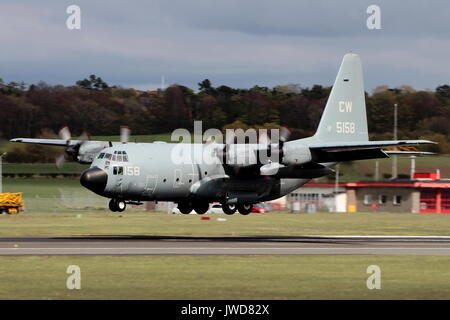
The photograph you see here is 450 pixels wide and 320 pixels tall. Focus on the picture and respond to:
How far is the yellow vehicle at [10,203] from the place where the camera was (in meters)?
71.4

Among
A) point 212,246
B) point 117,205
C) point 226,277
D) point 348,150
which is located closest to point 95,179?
point 117,205

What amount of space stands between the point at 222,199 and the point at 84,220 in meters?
21.6

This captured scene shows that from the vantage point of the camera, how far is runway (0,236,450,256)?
3450 centimetres

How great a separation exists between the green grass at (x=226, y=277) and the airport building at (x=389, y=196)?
56.3 metres

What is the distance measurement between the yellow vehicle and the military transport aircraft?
88.0ft

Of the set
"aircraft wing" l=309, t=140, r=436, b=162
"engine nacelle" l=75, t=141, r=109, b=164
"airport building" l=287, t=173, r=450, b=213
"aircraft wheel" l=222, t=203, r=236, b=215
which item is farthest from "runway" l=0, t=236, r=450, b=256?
"airport building" l=287, t=173, r=450, b=213

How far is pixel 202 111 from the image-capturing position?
8250 cm

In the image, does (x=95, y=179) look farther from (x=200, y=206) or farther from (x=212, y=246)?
(x=200, y=206)

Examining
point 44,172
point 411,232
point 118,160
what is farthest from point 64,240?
point 44,172

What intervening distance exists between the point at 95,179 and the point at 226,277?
44.3ft

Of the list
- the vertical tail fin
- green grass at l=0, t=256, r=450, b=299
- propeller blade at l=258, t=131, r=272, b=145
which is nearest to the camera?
green grass at l=0, t=256, r=450, b=299

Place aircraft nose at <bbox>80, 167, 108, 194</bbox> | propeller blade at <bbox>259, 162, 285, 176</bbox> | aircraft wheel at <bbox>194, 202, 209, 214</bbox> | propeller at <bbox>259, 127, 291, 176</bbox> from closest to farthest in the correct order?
aircraft nose at <bbox>80, 167, 108, 194</bbox> < propeller at <bbox>259, 127, 291, 176</bbox> < propeller blade at <bbox>259, 162, 285, 176</bbox> < aircraft wheel at <bbox>194, 202, 209, 214</bbox>

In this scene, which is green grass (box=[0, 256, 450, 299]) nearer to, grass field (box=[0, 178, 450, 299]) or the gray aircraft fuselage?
grass field (box=[0, 178, 450, 299])

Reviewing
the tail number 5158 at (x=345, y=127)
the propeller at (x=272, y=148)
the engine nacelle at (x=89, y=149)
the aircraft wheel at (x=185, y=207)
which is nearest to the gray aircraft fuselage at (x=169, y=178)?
the propeller at (x=272, y=148)
